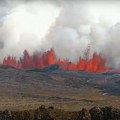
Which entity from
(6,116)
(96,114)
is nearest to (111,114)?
(96,114)

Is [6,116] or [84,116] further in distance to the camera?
[6,116]

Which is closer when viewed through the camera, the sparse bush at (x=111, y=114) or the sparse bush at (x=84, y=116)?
the sparse bush at (x=84, y=116)

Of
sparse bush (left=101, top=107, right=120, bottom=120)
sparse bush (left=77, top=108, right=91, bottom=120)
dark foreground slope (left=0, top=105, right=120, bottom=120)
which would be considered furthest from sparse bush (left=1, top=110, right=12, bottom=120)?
sparse bush (left=101, top=107, right=120, bottom=120)

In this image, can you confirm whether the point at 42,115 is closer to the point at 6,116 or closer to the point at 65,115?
the point at 65,115

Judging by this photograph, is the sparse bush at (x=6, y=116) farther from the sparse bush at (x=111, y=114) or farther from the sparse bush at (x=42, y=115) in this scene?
the sparse bush at (x=111, y=114)

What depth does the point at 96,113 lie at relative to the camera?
120562mm

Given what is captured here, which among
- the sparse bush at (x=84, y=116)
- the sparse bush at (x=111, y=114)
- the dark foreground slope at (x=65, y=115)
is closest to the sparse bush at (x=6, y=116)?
the dark foreground slope at (x=65, y=115)

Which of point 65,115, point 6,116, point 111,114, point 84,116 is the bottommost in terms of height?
point 6,116

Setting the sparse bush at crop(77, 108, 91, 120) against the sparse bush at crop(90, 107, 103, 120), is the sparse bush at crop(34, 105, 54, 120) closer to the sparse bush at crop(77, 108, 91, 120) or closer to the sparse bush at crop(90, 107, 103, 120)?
the sparse bush at crop(77, 108, 91, 120)

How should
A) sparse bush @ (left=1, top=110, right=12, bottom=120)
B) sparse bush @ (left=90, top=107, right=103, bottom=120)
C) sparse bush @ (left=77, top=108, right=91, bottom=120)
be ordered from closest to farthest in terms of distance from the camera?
sparse bush @ (left=77, top=108, right=91, bottom=120) → sparse bush @ (left=90, top=107, right=103, bottom=120) → sparse bush @ (left=1, top=110, right=12, bottom=120)

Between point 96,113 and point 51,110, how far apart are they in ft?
46.1

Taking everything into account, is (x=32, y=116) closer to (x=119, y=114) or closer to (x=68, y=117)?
(x=68, y=117)

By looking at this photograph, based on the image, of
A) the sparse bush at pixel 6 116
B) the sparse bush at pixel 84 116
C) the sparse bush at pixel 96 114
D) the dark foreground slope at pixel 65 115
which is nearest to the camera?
the sparse bush at pixel 84 116

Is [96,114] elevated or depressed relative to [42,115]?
elevated
